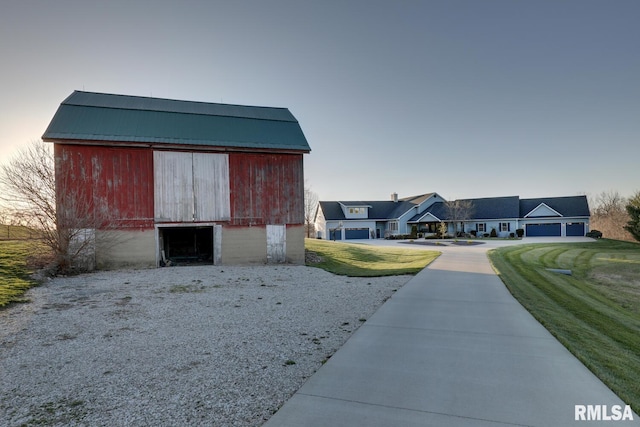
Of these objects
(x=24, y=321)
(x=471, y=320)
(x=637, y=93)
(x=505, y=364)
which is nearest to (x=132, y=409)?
(x=505, y=364)

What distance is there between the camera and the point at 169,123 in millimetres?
16562

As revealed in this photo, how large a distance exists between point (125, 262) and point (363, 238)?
33575mm

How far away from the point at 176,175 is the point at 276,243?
20.3 ft

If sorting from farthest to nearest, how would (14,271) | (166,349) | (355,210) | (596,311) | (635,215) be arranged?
1. (355,210)
2. (635,215)
3. (14,271)
4. (596,311)
5. (166,349)

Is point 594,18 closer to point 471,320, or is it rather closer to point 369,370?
point 471,320

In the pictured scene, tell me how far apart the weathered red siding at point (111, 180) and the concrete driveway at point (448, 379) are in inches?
528

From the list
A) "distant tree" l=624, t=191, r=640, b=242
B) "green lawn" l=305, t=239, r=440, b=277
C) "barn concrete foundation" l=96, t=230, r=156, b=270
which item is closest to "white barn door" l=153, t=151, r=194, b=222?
"barn concrete foundation" l=96, t=230, r=156, b=270

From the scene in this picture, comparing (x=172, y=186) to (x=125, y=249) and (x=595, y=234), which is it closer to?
(x=125, y=249)

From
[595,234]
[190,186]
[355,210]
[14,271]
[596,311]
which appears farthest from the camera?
[355,210]

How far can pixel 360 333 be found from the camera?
234 inches

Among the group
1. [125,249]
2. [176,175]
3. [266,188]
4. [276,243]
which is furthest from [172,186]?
[276,243]

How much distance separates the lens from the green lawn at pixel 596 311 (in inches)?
182

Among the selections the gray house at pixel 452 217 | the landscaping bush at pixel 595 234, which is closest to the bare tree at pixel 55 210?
the gray house at pixel 452 217

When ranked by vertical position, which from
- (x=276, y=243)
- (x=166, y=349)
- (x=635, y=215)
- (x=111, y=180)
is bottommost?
(x=166, y=349)
